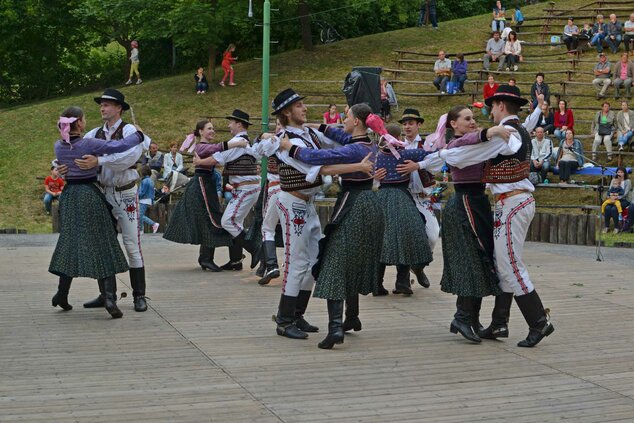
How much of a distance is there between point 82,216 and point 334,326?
8.30 ft

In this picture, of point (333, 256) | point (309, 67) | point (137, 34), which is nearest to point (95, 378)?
point (333, 256)

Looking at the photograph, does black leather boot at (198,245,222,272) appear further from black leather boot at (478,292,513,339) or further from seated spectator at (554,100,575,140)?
seated spectator at (554,100,575,140)

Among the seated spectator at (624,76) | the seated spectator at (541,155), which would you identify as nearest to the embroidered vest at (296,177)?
the seated spectator at (541,155)

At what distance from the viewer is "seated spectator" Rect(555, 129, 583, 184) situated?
21.4m

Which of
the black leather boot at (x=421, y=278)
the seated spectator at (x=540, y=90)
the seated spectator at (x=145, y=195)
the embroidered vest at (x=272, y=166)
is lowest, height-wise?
the seated spectator at (x=145, y=195)

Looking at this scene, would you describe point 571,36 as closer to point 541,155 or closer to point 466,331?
point 541,155

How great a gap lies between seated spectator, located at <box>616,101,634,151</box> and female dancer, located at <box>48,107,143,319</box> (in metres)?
15.3

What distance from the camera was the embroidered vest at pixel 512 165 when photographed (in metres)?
8.26

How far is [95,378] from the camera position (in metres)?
7.21

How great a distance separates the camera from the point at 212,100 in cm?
3095

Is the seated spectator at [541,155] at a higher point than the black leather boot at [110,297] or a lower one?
lower

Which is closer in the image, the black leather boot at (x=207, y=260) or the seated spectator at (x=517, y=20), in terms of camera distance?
the black leather boot at (x=207, y=260)

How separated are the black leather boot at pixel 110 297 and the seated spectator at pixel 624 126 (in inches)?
601

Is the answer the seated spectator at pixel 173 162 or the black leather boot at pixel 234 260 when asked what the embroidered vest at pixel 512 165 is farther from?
the seated spectator at pixel 173 162
